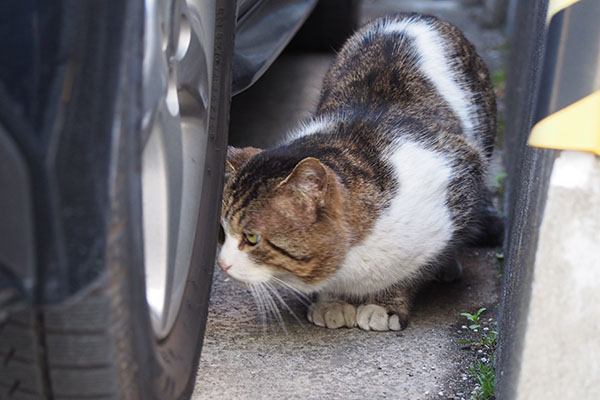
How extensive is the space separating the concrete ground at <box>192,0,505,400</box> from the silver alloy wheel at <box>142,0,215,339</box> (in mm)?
448

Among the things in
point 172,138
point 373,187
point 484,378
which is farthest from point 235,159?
point 484,378

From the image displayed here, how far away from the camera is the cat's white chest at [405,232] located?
236 centimetres

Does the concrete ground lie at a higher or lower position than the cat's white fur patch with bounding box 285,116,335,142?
lower

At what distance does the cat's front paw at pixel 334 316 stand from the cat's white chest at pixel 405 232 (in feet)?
0.19

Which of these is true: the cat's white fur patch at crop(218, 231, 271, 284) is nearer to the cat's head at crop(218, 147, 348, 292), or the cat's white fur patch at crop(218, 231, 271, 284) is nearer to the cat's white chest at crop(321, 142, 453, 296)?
the cat's head at crop(218, 147, 348, 292)

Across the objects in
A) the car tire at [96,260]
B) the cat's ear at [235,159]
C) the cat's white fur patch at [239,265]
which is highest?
the car tire at [96,260]

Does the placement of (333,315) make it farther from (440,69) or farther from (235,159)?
(440,69)

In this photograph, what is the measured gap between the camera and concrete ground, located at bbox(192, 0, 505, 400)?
2.00m

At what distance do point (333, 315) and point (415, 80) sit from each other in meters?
0.90

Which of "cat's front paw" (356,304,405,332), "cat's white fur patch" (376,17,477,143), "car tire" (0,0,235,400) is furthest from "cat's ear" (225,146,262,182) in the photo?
"car tire" (0,0,235,400)

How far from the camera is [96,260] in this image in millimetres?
1209

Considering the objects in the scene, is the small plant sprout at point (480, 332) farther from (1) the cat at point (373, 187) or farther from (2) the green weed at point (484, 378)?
(1) the cat at point (373, 187)

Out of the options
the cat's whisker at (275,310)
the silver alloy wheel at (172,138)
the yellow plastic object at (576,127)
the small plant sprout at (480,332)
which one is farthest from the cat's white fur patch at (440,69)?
the yellow plastic object at (576,127)

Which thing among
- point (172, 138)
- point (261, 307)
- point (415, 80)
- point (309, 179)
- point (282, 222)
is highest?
point (172, 138)
